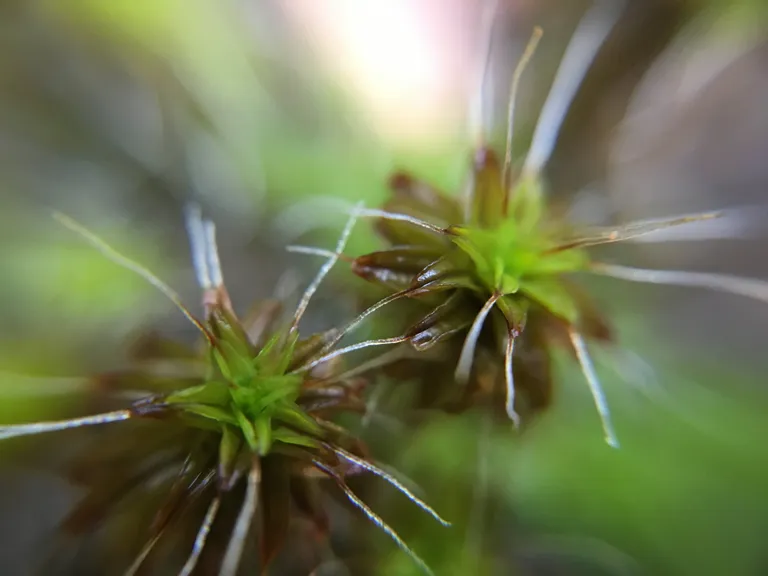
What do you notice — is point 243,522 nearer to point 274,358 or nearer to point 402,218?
point 274,358

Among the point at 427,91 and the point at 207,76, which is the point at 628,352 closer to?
the point at 427,91

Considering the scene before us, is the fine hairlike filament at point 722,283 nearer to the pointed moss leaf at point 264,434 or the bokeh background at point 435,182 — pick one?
the bokeh background at point 435,182

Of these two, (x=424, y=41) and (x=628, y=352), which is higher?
(x=424, y=41)

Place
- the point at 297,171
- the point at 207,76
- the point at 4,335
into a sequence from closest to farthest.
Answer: the point at 4,335 → the point at 297,171 → the point at 207,76

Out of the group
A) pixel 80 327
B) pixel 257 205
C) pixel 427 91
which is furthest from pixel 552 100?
pixel 80 327

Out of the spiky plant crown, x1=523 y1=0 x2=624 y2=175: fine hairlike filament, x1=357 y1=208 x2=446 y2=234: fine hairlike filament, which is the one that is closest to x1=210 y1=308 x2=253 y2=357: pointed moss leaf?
the spiky plant crown

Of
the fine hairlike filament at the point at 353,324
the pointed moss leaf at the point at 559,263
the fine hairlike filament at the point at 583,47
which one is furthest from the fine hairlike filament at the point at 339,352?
the fine hairlike filament at the point at 583,47

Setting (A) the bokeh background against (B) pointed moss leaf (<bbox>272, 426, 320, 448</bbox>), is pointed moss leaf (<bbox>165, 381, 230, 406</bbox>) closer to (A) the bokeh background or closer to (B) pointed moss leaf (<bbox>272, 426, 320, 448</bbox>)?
(B) pointed moss leaf (<bbox>272, 426, 320, 448</bbox>)

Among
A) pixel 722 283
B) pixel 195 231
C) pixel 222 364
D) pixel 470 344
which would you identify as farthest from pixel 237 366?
pixel 722 283
